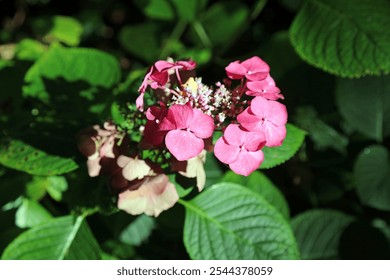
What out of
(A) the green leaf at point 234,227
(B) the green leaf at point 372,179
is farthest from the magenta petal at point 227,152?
(B) the green leaf at point 372,179

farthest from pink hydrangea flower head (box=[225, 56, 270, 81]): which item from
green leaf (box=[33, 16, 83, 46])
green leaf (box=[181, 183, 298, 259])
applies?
green leaf (box=[33, 16, 83, 46])

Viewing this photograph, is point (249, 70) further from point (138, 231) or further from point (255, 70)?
point (138, 231)

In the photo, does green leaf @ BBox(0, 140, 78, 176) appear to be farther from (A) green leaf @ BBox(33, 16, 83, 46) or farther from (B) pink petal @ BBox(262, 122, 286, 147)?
(A) green leaf @ BBox(33, 16, 83, 46)

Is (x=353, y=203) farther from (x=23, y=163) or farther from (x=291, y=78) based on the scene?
(x=23, y=163)

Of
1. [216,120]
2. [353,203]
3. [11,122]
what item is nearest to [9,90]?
[11,122]

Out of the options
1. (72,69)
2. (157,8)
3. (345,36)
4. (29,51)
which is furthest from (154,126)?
(157,8)

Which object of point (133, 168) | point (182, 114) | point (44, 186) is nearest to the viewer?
point (182, 114)
